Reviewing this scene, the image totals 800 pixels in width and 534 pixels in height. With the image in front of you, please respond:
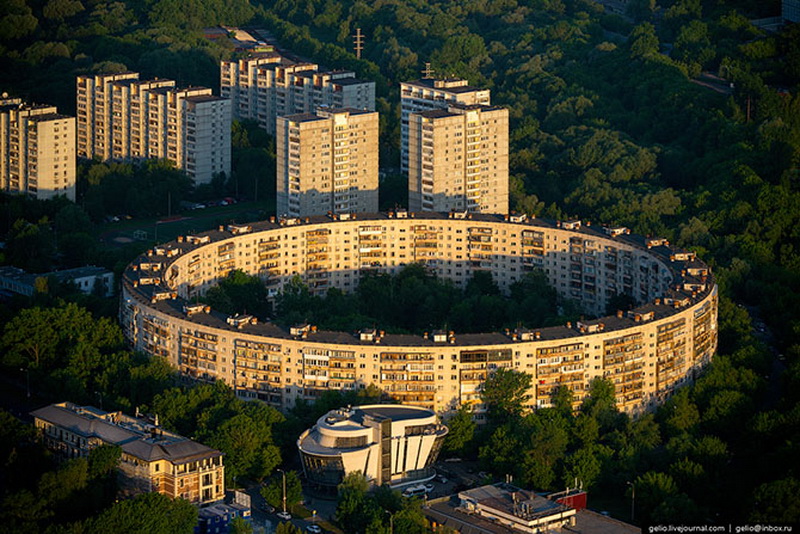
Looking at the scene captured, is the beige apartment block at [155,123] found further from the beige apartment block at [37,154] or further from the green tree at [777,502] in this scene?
the green tree at [777,502]

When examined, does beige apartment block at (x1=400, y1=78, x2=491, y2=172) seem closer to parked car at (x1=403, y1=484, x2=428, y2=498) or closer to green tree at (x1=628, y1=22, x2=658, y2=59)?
green tree at (x1=628, y1=22, x2=658, y2=59)

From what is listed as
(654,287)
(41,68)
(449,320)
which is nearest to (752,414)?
(654,287)

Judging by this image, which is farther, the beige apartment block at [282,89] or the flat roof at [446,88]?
the beige apartment block at [282,89]

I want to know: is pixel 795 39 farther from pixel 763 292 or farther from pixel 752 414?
pixel 752 414

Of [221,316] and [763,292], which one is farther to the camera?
[763,292]

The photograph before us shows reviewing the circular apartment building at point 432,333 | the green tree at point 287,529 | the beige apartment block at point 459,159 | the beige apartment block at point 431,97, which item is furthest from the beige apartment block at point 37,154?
the green tree at point 287,529

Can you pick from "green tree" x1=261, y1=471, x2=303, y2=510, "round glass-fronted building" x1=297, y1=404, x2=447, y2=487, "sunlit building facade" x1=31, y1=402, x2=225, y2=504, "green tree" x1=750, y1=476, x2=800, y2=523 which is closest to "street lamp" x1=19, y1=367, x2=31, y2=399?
"sunlit building facade" x1=31, y1=402, x2=225, y2=504

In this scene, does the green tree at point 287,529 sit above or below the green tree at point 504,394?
below
